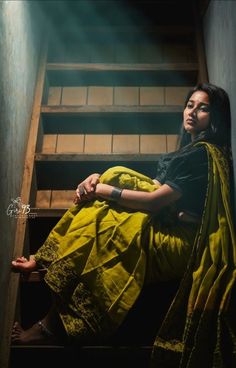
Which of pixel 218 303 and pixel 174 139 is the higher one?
pixel 174 139

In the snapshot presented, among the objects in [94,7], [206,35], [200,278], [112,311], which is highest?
[94,7]

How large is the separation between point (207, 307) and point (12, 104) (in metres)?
1.18

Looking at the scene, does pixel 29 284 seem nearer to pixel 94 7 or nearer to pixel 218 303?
pixel 218 303

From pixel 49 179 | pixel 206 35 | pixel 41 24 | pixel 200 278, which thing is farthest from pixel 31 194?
pixel 206 35

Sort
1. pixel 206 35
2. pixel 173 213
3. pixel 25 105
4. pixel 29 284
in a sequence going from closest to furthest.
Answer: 1. pixel 173 213
2. pixel 29 284
3. pixel 25 105
4. pixel 206 35

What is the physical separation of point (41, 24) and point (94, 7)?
390 millimetres

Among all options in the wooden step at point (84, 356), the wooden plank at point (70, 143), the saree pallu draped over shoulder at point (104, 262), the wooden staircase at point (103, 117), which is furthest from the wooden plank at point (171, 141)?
the wooden step at point (84, 356)

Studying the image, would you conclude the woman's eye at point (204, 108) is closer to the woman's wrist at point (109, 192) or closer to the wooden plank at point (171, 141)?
the woman's wrist at point (109, 192)

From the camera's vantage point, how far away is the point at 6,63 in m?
1.80

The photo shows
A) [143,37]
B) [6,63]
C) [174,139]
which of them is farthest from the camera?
[143,37]

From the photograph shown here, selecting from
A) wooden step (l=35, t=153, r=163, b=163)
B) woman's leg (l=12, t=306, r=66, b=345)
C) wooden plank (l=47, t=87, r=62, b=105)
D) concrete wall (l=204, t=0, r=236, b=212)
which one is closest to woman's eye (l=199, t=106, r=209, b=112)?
concrete wall (l=204, t=0, r=236, b=212)

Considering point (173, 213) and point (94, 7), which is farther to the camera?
point (94, 7)

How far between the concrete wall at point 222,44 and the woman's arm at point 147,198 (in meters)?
0.45

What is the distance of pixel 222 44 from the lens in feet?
6.88
